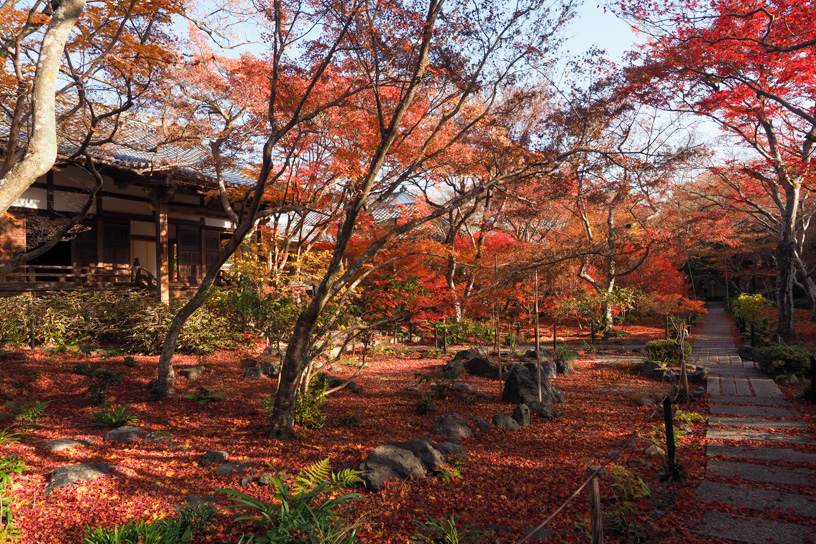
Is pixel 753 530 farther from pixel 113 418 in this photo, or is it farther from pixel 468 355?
pixel 468 355

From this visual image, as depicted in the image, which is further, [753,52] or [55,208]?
[55,208]

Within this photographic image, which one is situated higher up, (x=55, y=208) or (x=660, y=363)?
(x=55, y=208)

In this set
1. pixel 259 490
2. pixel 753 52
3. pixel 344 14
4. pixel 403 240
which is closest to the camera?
pixel 259 490

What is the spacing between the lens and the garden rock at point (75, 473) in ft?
14.6

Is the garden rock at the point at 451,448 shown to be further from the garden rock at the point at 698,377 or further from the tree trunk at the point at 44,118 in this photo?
the garden rock at the point at 698,377

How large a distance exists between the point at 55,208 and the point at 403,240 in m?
9.29

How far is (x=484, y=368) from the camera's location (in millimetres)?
10812

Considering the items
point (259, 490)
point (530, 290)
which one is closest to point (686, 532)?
point (259, 490)

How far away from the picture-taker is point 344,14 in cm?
639

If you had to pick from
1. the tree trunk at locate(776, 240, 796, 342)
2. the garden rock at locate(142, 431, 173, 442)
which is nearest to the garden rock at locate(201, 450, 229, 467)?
the garden rock at locate(142, 431, 173, 442)

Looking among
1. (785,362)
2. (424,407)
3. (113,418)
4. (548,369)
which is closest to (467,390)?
(424,407)

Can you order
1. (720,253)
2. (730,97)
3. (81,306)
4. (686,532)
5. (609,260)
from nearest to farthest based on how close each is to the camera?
1. (686,532)
2. (730,97)
3. (81,306)
4. (609,260)
5. (720,253)

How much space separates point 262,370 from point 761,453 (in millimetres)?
8610

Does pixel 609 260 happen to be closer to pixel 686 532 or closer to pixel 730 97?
pixel 730 97
